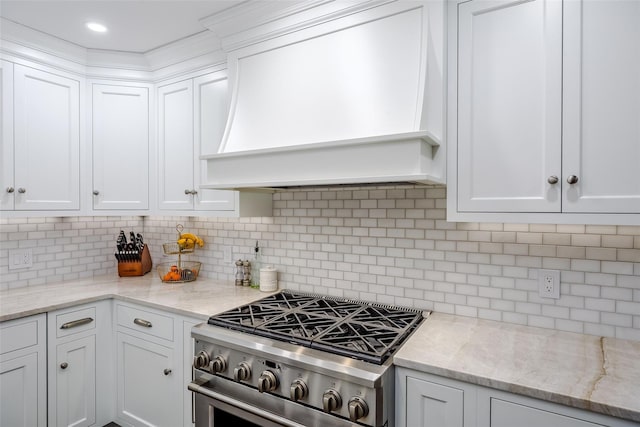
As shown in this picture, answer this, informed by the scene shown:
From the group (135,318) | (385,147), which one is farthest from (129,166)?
(385,147)

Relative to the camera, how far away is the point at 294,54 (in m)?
1.90

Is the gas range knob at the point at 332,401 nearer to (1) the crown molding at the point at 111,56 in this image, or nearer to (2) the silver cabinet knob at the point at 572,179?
(2) the silver cabinet knob at the point at 572,179

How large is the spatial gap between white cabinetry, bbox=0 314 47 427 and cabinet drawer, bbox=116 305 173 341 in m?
0.39

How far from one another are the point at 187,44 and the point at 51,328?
6.13ft

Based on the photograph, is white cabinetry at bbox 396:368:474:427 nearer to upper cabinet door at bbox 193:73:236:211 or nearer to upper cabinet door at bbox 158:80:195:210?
upper cabinet door at bbox 193:73:236:211

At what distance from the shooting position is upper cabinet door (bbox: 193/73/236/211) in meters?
2.30

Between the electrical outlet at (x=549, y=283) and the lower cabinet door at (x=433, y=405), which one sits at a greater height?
the electrical outlet at (x=549, y=283)

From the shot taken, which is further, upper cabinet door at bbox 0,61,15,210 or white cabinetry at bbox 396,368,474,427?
upper cabinet door at bbox 0,61,15,210

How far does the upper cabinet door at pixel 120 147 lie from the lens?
2.56m

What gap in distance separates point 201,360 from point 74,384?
1.03m

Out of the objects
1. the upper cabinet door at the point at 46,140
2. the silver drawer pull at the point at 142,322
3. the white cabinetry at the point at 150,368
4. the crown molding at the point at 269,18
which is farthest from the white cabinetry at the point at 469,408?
the upper cabinet door at the point at 46,140

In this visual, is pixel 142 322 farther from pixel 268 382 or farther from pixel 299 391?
pixel 299 391

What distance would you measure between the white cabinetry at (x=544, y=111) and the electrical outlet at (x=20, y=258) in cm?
271

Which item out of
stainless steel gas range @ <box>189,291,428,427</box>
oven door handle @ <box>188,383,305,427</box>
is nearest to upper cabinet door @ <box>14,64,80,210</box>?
stainless steel gas range @ <box>189,291,428,427</box>
